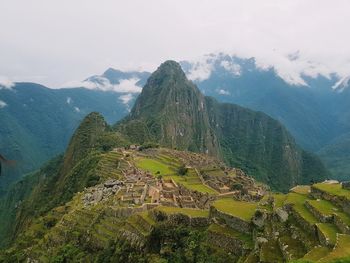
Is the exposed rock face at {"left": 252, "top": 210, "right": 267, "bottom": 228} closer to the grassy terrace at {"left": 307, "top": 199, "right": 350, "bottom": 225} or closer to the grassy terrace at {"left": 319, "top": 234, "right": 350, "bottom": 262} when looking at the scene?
the grassy terrace at {"left": 307, "top": 199, "right": 350, "bottom": 225}

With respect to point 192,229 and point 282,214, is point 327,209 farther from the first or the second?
point 192,229

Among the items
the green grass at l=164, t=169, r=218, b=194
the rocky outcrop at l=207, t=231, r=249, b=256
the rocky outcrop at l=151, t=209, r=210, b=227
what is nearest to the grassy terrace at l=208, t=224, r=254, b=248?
the rocky outcrop at l=207, t=231, r=249, b=256

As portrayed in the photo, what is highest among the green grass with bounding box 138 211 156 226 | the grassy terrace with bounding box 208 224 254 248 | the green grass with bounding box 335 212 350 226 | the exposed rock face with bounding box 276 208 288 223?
the green grass with bounding box 335 212 350 226

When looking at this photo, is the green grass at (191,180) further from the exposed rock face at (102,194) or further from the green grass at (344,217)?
the green grass at (344,217)

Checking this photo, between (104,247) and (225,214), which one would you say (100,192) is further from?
(225,214)

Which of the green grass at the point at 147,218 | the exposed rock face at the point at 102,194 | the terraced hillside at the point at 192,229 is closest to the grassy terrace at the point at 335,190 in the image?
the terraced hillside at the point at 192,229

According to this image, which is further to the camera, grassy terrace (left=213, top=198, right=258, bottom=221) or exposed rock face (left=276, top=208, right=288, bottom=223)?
grassy terrace (left=213, top=198, right=258, bottom=221)

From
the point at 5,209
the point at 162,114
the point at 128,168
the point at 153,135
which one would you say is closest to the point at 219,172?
the point at 128,168
